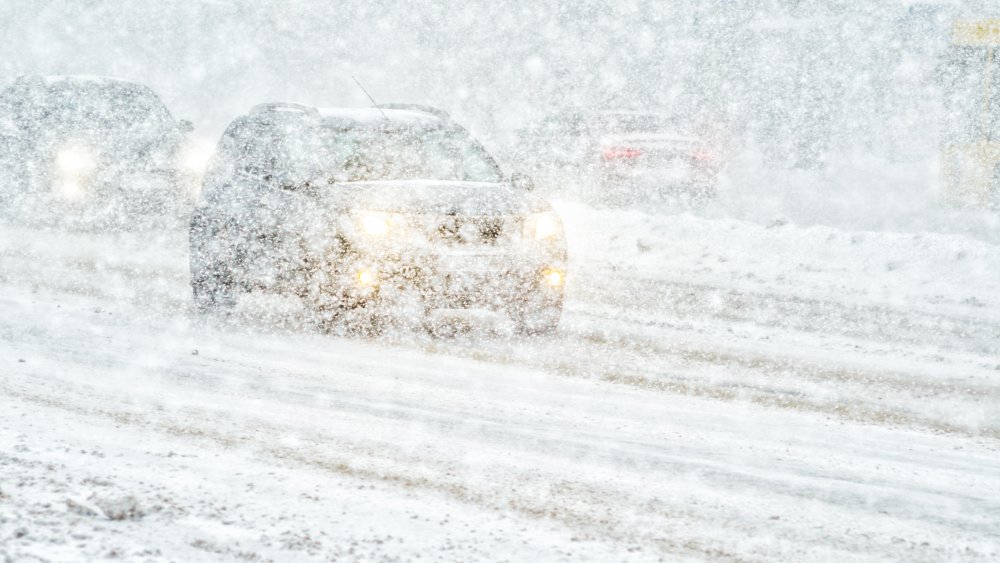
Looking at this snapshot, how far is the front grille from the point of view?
27.5 ft

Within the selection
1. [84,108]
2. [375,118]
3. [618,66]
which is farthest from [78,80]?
[618,66]

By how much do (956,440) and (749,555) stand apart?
7.57 ft

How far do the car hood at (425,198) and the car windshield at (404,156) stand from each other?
242 millimetres

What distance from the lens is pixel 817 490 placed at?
484 centimetres

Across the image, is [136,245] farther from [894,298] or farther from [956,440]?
[956,440]

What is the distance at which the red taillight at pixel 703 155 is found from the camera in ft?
60.8

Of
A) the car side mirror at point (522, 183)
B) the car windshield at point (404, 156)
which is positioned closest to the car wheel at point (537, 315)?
the car side mirror at point (522, 183)

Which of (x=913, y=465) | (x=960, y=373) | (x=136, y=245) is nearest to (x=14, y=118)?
(x=136, y=245)

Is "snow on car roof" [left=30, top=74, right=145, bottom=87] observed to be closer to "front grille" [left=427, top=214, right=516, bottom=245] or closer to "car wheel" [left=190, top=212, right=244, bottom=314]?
"car wheel" [left=190, top=212, right=244, bottom=314]

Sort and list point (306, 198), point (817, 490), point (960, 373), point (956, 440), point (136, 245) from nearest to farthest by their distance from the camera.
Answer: point (817, 490), point (956, 440), point (960, 373), point (306, 198), point (136, 245)

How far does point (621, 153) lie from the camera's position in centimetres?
1877

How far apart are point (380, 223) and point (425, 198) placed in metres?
0.41

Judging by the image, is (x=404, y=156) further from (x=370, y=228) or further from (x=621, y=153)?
(x=621, y=153)

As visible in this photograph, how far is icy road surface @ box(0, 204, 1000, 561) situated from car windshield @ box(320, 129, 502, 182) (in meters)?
1.27
